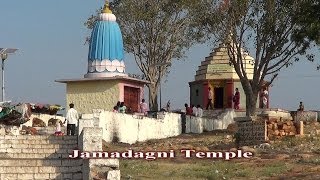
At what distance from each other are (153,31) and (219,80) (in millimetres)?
6771

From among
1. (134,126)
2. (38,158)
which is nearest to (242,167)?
(38,158)

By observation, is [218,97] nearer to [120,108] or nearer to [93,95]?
[93,95]

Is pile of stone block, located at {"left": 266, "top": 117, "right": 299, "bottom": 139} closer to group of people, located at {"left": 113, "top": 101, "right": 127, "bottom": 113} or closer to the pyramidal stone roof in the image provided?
group of people, located at {"left": 113, "top": 101, "right": 127, "bottom": 113}

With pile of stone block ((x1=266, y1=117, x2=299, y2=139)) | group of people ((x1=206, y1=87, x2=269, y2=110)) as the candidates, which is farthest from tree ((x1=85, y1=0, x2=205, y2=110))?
pile of stone block ((x1=266, y1=117, x2=299, y2=139))

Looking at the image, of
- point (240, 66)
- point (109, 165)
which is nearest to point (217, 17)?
point (240, 66)

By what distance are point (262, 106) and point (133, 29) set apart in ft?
31.6

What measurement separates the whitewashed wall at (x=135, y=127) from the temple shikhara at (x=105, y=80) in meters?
3.24

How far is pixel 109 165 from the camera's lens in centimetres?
1530

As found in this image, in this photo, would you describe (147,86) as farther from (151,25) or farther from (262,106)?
(262,106)

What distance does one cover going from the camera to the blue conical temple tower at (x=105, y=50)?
35.4 m

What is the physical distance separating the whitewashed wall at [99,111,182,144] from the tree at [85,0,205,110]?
27.2ft

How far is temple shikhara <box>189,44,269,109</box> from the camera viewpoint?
44.9 m

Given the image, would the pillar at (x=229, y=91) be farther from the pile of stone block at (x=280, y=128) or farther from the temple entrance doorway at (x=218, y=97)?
the pile of stone block at (x=280, y=128)

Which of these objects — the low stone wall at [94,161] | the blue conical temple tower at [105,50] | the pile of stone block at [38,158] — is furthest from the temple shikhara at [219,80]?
the low stone wall at [94,161]
